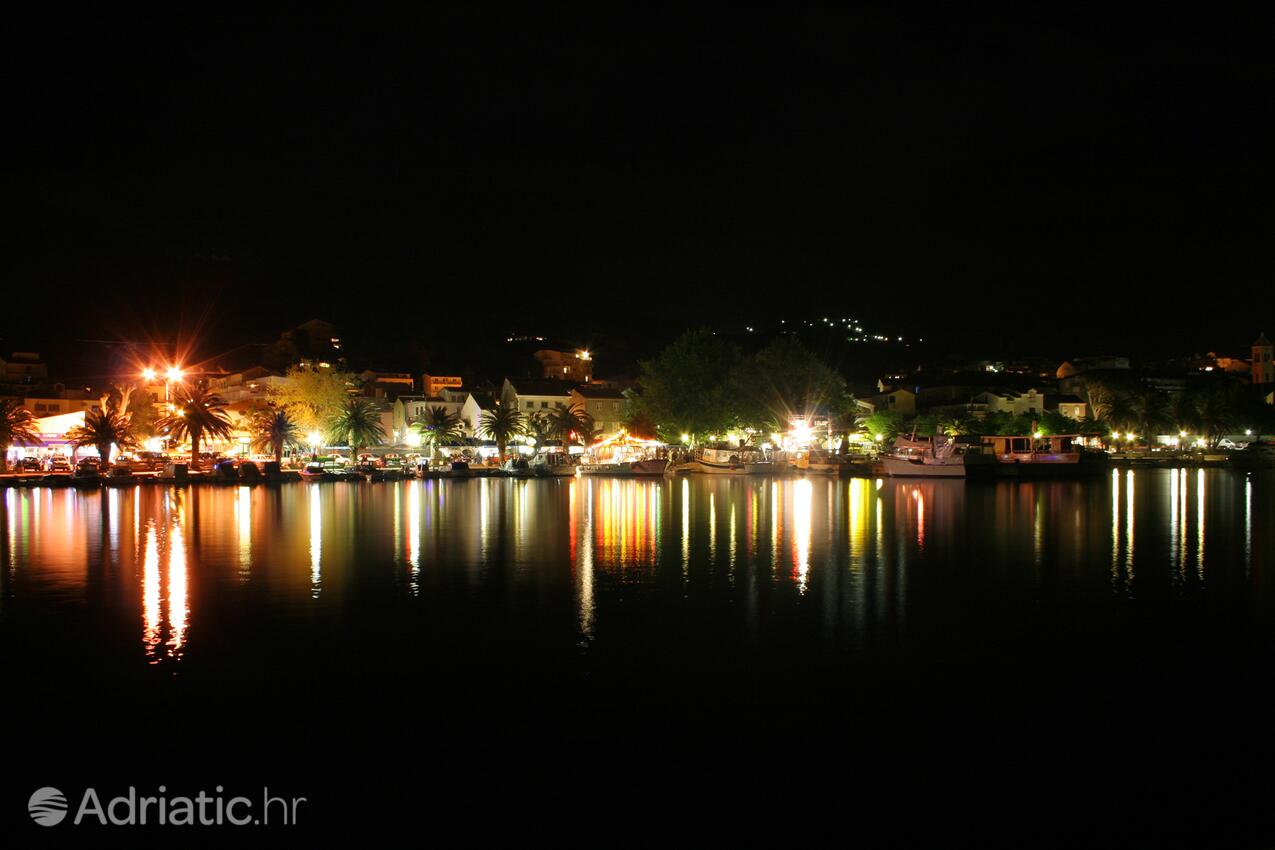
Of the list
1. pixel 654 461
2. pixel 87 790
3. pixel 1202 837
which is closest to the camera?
pixel 1202 837

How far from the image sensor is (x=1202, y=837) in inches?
253

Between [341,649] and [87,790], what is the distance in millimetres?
3561

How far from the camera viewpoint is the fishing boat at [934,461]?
45.8 meters

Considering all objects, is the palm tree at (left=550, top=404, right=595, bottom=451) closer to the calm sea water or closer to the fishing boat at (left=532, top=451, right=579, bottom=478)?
the fishing boat at (left=532, top=451, right=579, bottom=478)

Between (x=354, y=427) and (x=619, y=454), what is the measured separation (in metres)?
14.9

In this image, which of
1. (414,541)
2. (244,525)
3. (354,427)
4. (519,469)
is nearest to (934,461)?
(519,469)

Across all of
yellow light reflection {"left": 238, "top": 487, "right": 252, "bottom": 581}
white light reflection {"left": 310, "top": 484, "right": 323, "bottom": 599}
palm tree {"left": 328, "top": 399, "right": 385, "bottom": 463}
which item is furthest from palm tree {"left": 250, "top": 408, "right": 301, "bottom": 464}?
white light reflection {"left": 310, "top": 484, "right": 323, "bottom": 599}

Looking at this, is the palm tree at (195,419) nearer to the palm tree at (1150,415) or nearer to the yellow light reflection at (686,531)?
the yellow light reflection at (686,531)

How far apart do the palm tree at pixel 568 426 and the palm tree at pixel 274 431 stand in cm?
1515

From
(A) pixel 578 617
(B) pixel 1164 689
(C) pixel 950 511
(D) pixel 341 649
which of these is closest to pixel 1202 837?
(B) pixel 1164 689

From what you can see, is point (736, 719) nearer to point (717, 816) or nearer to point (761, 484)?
point (717, 816)

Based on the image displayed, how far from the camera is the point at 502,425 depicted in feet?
178

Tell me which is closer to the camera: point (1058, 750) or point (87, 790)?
point (87, 790)

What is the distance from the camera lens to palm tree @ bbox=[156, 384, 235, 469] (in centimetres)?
4225
